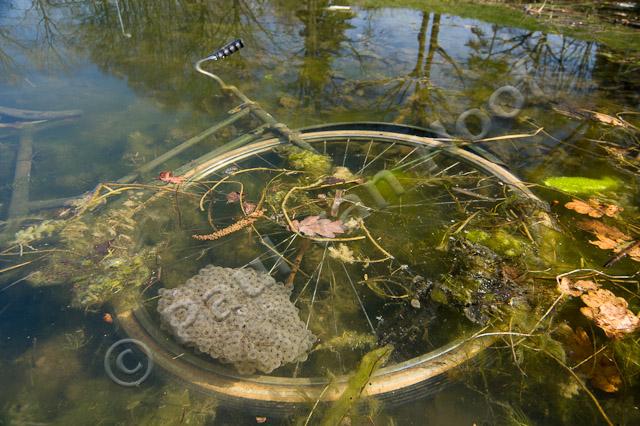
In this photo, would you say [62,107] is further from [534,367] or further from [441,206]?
[534,367]

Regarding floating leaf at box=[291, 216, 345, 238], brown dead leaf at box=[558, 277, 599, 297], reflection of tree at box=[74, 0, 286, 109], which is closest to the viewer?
brown dead leaf at box=[558, 277, 599, 297]

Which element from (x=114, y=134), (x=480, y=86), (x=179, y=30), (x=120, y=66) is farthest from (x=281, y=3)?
(x=114, y=134)

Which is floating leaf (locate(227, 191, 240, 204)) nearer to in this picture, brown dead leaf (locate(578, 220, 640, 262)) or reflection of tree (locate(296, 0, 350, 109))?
reflection of tree (locate(296, 0, 350, 109))

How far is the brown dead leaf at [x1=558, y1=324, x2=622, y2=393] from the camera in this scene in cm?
179

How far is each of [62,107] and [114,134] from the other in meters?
0.84

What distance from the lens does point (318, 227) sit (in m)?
2.46

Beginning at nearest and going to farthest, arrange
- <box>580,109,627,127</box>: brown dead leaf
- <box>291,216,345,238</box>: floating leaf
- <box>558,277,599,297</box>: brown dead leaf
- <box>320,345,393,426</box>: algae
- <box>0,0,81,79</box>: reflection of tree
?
<box>320,345,393,426</box>: algae < <box>558,277,599,297</box>: brown dead leaf < <box>291,216,345,238</box>: floating leaf < <box>580,109,627,127</box>: brown dead leaf < <box>0,0,81,79</box>: reflection of tree

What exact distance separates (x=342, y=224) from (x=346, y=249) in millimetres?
198

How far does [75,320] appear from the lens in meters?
1.98

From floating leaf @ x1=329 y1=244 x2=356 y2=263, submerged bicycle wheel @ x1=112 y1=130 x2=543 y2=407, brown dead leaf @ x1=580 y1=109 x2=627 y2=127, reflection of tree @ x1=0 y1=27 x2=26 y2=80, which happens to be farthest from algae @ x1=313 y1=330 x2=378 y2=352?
reflection of tree @ x1=0 y1=27 x2=26 y2=80

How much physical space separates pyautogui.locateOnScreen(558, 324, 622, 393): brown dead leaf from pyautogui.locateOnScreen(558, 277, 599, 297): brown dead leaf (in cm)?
19

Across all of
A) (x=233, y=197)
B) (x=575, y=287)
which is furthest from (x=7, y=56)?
(x=575, y=287)

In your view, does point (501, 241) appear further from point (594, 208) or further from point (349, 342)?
point (349, 342)

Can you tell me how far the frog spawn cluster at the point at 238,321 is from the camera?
1.77m
